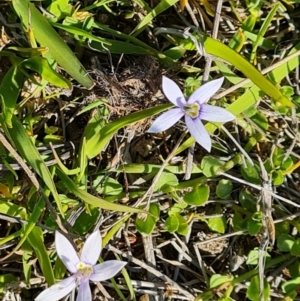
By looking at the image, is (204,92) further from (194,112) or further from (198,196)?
(198,196)

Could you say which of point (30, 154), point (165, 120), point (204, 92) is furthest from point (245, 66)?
point (30, 154)

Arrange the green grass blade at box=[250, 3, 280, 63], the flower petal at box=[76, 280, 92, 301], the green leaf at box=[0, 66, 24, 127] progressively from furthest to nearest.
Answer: the green grass blade at box=[250, 3, 280, 63], the green leaf at box=[0, 66, 24, 127], the flower petal at box=[76, 280, 92, 301]

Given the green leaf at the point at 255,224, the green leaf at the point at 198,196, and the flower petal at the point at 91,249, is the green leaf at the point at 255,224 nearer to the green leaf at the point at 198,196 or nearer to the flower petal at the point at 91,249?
the green leaf at the point at 198,196

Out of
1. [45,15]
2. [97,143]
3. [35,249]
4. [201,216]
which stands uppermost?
[45,15]

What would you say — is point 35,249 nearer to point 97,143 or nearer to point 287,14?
point 97,143

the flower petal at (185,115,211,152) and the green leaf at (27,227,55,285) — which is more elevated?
the flower petal at (185,115,211,152)

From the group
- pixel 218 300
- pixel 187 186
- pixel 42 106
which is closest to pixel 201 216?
pixel 187 186

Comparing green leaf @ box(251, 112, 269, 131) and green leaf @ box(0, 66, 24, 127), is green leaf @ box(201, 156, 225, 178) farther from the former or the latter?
green leaf @ box(0, 66, 24, 127)

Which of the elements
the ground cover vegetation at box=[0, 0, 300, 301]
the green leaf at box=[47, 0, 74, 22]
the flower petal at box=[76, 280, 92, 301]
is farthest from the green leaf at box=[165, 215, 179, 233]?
the green leaf at box=[47, 0, 74, 22]
